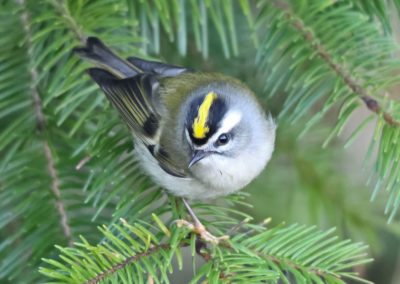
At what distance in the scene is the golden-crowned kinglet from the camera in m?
1.90

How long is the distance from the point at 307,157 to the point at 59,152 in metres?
Answer: 0.72

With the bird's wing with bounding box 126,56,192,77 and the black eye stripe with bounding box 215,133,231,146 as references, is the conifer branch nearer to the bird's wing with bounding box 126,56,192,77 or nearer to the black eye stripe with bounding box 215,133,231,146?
the bird's wing with bounding box 126,56,192,77

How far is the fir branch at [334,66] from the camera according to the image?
1636 mm

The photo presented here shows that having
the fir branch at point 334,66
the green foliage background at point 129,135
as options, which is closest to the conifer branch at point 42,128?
the green foliage background at point 129,135

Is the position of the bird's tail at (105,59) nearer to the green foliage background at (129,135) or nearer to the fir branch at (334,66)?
the green foliage background at (129,135)

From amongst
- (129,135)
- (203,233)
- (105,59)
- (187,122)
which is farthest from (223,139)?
(203,233)

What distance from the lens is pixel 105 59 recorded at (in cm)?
195

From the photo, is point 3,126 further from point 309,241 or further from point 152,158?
point 309,241

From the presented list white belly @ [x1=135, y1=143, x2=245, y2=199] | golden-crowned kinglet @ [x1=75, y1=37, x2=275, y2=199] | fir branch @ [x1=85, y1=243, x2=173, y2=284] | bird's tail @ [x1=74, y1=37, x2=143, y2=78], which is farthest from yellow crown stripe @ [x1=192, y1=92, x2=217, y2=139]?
fir branch @ [x1=85, y1=243, x2=173, y2=284]

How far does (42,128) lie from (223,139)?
48cm

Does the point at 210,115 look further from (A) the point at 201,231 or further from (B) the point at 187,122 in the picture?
(A) the point at 201,231

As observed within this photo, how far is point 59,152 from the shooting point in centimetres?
184

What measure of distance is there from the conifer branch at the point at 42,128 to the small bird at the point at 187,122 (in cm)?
14

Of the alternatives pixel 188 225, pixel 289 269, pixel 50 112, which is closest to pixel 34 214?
pixel 50 112
